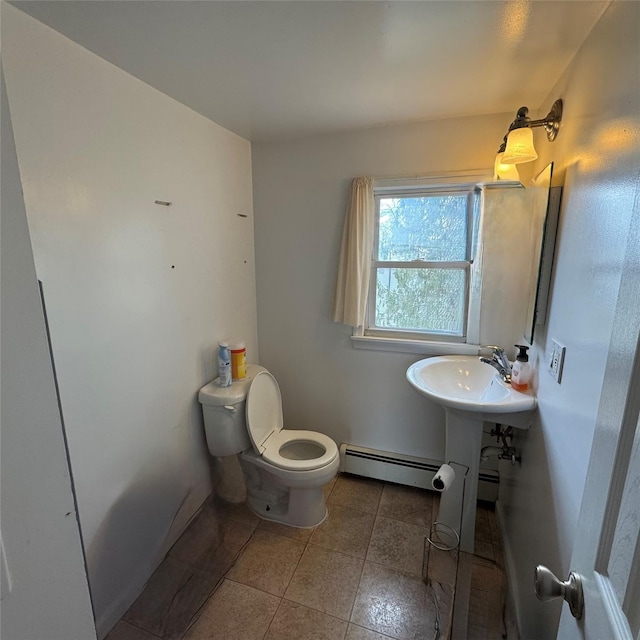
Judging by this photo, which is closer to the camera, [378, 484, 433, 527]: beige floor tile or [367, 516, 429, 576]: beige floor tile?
[367, 516, 429, 576]: beige floor tile

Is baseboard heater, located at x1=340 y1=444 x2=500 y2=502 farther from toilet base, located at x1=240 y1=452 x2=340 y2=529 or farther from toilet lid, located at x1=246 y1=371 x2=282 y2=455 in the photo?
toilet lid, located at x1=246 y1=371 x2=282 y2=455

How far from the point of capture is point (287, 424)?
244 centimetres

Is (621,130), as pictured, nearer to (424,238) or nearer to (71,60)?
(424,238)

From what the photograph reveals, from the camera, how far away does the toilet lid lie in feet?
6.01

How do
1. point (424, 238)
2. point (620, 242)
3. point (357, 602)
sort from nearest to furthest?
point (620, 242), point (357, 602), point (424, 238)

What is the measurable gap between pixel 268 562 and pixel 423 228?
1.96m

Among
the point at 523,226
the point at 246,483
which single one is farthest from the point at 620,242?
the point at 246,483

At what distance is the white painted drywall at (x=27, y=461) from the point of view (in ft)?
1.65

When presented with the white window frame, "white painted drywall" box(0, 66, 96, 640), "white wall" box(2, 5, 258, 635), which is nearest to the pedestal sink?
the white window frame

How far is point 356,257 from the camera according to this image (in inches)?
78.7

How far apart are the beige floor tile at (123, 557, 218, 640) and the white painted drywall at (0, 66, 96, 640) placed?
105 cm

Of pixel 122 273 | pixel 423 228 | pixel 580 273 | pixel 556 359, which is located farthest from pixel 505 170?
pixel 122 273

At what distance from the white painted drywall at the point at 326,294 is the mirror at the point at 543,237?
0.40 m

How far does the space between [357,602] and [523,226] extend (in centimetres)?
193
